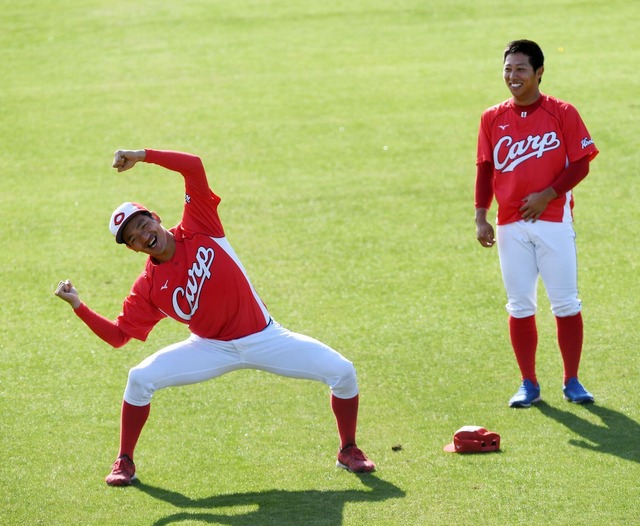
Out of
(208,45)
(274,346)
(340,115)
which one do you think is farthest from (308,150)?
(274,346)

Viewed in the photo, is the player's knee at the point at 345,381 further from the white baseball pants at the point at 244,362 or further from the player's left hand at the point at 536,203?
the player's left hand at the point at 536,203

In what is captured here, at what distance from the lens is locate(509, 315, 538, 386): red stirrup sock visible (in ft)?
22.7

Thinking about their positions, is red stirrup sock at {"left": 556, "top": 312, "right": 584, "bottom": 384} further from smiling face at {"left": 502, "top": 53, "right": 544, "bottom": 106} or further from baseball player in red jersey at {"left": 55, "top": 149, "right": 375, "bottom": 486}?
baseball player in red jersey at {"left": 55, "top": 149, "right": 375, "bottom": 486}

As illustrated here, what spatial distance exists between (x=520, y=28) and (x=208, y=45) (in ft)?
13.9

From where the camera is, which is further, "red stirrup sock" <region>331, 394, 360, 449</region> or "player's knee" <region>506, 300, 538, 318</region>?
"player's knee" <region>506, 300, 538, 318</region>

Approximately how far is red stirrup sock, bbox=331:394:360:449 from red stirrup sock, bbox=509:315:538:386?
1371 millimetres

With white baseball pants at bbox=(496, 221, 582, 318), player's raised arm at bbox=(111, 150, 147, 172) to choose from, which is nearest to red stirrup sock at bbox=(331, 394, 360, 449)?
white baseball pants at bbox=(496, 221, 582, 318)

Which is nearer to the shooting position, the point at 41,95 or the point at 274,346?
the point at 274,346

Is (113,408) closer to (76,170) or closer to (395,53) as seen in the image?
(76,170)

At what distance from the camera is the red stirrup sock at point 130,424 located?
6.02 metres

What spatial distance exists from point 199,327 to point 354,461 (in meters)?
1.14

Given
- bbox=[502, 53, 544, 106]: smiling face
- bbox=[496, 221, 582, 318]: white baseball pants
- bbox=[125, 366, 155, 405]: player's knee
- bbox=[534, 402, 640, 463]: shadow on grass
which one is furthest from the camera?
bbox=[496, 221, 582, 318]: white baseball pants

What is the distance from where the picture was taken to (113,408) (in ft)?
23.4

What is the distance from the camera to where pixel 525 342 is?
6938mm
